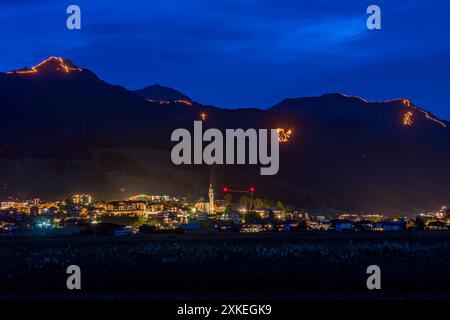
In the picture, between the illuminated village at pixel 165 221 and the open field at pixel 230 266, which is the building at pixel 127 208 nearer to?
the illuminated village at pixel 165 221

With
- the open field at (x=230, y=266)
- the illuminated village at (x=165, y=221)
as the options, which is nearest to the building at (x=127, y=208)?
the illuminated village at (x=165, y=221)

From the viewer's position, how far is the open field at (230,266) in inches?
1962

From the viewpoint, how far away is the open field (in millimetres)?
49844

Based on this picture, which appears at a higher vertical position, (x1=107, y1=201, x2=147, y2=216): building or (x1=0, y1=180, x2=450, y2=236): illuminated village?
(x1=107, y1=201, x2=147, y2=216): building

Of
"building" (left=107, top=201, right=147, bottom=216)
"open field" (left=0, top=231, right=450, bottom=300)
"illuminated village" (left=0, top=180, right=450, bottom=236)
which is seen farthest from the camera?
"building" (left=107, top=201, right=147, bottom=216)

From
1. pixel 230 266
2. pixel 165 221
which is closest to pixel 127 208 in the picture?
pixel 165 221

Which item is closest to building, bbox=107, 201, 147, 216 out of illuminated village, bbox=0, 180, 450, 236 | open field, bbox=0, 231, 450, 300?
illuminated village, bbox=0, 180, 450, 236

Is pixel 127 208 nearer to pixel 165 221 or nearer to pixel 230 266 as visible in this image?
pixel 165 221

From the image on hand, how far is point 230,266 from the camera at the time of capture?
58906 mm

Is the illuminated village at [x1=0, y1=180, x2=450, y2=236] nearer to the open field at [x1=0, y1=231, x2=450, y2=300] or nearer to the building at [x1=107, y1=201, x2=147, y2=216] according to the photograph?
the building at [x1=107, y1=201, x2=147, y2=216]
